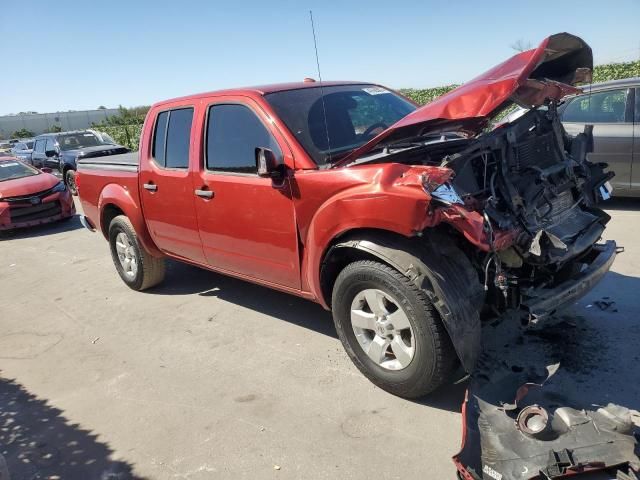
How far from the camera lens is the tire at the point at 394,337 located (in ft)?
9.45

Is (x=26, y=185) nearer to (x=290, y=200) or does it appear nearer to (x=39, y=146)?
(x=39, y=146)

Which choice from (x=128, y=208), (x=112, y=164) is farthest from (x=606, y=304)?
(x=112, y=164)

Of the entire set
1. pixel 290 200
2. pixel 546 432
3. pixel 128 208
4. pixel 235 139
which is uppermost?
pixel 235 139

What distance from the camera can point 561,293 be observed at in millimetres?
2988

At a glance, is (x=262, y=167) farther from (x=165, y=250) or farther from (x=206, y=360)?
(x=165, y=250)

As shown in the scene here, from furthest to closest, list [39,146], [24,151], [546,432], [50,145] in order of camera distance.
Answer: [24,151] → [39,146] → [50,145] → [546,432]

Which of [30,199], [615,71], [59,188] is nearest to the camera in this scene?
[30,199]

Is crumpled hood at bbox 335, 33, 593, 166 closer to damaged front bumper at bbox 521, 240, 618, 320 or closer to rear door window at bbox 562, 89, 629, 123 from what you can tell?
damaged front bumper at bbox 521, 240, 618, 320

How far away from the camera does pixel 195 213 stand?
4410mm

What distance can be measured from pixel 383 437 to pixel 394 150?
1.72 m

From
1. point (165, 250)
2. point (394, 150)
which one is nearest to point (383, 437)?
point (394, 150)

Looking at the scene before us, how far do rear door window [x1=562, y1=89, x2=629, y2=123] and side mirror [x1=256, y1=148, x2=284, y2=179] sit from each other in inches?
199

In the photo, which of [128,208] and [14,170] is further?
[14,170]

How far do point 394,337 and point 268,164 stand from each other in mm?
1395
